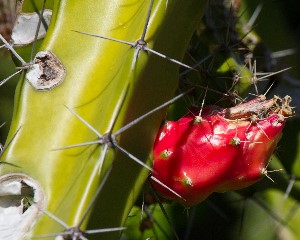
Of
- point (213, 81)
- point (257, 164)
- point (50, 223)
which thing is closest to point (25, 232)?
point (50, 223)

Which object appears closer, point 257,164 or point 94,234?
point 94,234

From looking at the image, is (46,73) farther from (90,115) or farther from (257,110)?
(257,110)

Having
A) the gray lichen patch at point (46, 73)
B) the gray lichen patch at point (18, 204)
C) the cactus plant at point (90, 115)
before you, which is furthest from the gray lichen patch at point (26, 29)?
the gray lichen patch at point (18, 204)

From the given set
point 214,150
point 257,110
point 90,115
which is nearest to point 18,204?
point 90,115

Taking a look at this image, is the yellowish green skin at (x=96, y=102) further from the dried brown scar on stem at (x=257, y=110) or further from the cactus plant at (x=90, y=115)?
the dried brown scar on stem at (x=257, y=110)

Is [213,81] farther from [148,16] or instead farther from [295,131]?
[148,16]

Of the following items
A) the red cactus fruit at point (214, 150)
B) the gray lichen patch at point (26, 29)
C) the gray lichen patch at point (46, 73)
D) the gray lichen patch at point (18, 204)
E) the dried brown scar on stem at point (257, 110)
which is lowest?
the gray lichen patch at point (18, 204)

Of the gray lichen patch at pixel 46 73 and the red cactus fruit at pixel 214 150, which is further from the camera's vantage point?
the red cactus fruit at pixel 214 150
